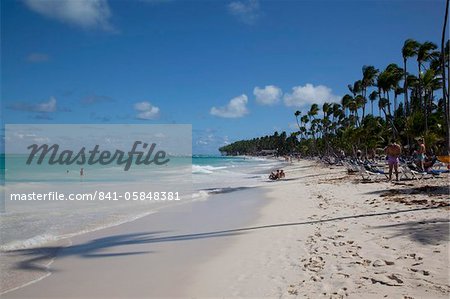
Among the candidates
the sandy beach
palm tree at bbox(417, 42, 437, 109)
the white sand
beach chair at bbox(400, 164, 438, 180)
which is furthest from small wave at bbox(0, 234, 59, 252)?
palm tree at bbox(417, 42, 437, 109)

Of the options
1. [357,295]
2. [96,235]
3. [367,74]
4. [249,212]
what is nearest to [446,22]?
[249,212]

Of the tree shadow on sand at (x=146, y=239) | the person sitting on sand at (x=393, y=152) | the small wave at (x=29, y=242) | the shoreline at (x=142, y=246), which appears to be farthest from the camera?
the person sitting on sand at (x=393, y=152)

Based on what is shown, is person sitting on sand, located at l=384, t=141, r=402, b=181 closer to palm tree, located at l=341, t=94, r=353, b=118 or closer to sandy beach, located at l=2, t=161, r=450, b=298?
sandy beach, located at l=2, t=161, r=450, b=298

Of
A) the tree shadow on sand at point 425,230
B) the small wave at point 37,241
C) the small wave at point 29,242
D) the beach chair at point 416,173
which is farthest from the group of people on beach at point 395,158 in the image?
the small wave at point 29,242

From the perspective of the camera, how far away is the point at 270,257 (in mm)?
6422

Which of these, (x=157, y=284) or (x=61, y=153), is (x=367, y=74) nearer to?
(x=61, y=153)

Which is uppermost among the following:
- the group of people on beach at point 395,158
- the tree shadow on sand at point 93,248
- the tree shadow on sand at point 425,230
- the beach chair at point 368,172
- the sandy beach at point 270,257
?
the group of people on beach at point 395,158

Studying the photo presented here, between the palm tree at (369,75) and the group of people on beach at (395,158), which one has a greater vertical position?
the palm tree at (369,75)

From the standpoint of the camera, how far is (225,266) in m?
6.23

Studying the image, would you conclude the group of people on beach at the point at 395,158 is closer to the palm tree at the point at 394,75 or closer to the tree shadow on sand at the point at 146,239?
the tree shadow on sand at the point at 146,239

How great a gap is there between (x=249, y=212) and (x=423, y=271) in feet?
25.7

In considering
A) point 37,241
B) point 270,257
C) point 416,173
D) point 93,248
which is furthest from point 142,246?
point 416,173

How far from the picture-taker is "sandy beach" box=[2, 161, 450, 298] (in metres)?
4.82

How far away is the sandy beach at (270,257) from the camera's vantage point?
4824 mm
